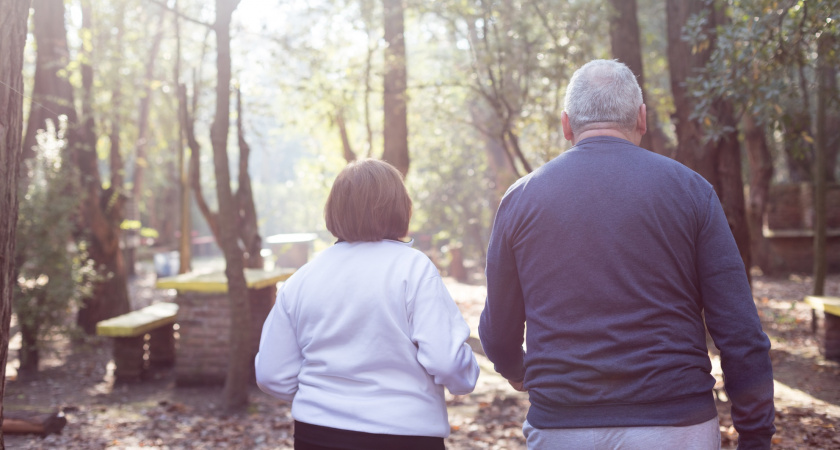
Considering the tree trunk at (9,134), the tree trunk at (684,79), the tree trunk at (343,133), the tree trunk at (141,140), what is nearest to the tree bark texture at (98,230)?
the tree trunk at (343,133)

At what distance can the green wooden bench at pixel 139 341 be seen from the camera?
301 inches

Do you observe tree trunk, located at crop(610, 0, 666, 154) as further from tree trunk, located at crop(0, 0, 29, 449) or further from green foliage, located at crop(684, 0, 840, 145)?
tree trunk, located at crop(0, 0, 29, 449)

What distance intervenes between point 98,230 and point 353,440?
958 centimetres

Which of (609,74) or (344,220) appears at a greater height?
(609,74)

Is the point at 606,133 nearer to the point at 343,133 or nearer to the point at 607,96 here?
the point at 607,96

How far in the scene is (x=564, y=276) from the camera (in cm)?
211

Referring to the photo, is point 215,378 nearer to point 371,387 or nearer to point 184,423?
point 184,423

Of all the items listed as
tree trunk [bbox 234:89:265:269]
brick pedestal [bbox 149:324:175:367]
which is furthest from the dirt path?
tree trunk [bbox 234:89:265:269]

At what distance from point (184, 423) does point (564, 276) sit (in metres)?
4.93

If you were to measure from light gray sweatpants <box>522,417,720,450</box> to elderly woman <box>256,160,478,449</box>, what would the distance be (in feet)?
1.41

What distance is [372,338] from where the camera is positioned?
93.1 inches

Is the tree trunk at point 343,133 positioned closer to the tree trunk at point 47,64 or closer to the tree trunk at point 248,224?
the tree trunk at point 248,224

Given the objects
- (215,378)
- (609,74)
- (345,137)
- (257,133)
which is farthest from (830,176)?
(609,74)

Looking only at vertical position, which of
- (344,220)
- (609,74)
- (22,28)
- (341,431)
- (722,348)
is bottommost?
(341,431)
